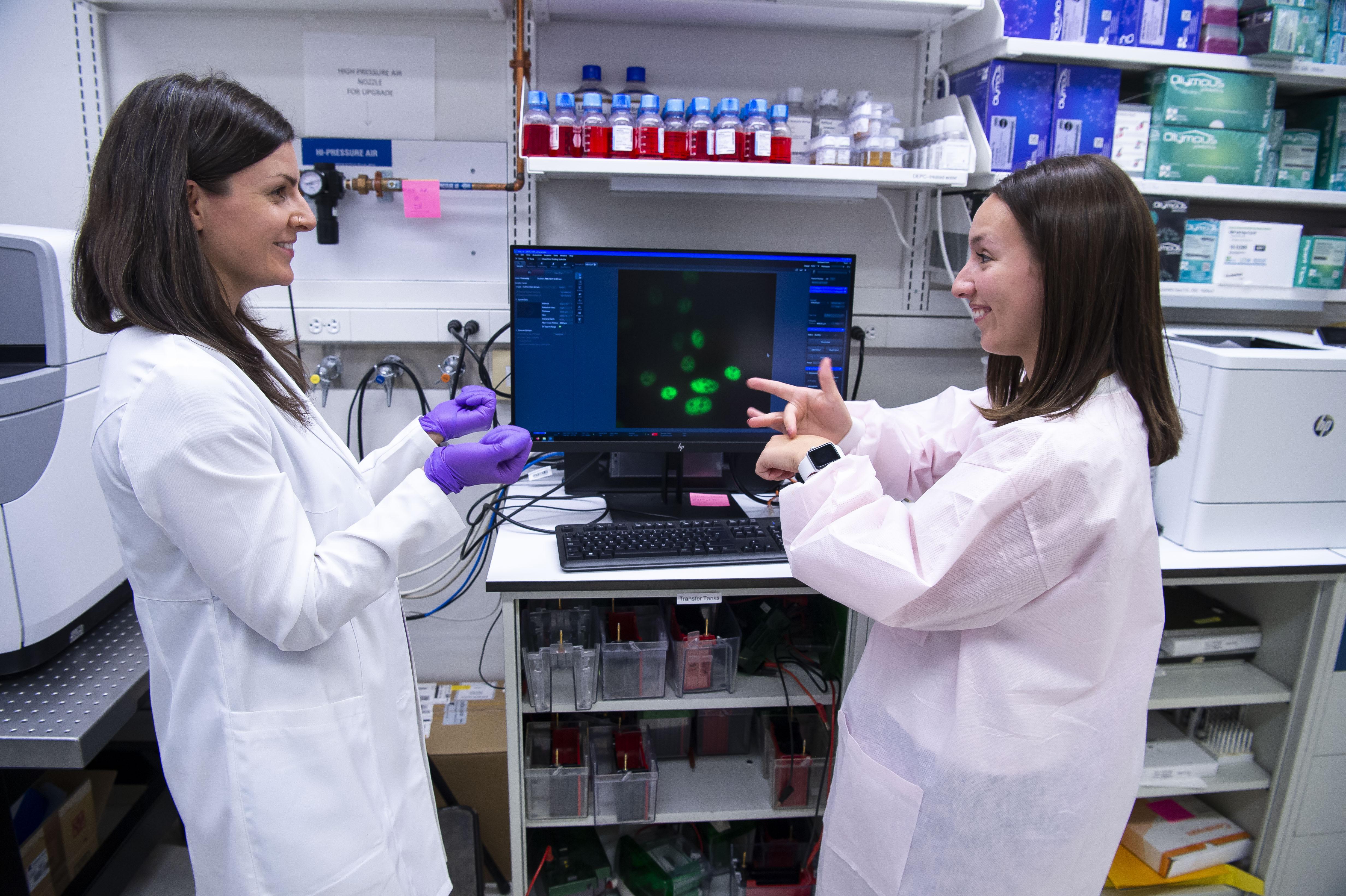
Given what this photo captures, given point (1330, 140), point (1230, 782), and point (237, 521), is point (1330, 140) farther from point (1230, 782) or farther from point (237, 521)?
point (237, 521)

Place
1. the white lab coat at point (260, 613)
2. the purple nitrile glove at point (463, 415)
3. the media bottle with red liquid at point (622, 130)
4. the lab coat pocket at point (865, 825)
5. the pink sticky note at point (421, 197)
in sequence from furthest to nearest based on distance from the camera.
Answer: the pink sticky note at point (421, 197) → the media bottle with red liquid at point (622, 130) → the purple nitrile glove at point (463, 415) → the lab coat pocket at point (865, 825) → the white lab coat at point (260, 613)

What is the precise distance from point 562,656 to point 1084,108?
1561 mm

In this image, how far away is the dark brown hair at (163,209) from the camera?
911 mm

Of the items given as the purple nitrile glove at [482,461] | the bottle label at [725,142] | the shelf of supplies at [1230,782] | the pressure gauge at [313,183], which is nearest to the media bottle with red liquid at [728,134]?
the bottle label at [725,142]

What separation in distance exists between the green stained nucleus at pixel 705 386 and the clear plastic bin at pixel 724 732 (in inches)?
27.7

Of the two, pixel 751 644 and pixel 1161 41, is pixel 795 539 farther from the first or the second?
pixel 1161 41

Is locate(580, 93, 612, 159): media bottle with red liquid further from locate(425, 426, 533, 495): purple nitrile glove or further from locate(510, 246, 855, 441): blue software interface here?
locate(425, 426, 533, 495): purple nitrile glove

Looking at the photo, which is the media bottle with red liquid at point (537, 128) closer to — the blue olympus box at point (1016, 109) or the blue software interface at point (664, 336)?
the blue software interface at point (664, 336)

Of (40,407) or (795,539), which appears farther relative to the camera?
(40,407)

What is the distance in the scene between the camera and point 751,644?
175cm

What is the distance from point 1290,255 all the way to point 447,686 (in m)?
2.22

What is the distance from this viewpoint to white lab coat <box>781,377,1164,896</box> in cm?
100

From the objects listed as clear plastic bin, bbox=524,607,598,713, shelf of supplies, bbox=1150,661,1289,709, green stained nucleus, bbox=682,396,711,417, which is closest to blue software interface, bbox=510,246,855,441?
green stained nucleus, bbox=682,396,711,417

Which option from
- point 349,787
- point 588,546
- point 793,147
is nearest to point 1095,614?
point 588,546
